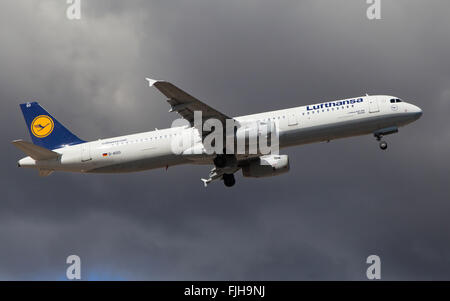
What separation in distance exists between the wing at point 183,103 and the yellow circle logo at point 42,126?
12354mm

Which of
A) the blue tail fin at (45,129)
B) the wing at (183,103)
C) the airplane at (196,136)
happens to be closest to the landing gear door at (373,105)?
the airplane at (196,136)

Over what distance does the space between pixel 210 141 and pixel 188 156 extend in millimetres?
2109

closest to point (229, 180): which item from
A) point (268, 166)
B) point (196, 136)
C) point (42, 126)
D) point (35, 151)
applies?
point (268, 166)

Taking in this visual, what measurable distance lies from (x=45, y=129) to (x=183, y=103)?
13732 millimetres

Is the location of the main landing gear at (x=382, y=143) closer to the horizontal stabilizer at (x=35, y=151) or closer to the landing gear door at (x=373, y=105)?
the landing gear door at (x=373, y=105)

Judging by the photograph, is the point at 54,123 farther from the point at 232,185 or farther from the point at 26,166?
the point at 232,185

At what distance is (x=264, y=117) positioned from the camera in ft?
181

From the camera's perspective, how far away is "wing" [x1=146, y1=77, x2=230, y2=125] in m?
49.9

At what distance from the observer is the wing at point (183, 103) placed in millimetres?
49875

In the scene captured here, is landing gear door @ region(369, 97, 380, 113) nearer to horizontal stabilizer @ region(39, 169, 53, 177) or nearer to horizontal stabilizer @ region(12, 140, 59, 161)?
horizontal stabilizer @ region(12, 140, 59, 161)

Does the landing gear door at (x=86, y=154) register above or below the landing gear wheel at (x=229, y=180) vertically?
above

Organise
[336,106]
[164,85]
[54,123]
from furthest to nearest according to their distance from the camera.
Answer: [54,123] → [336,106] → [164,85]
